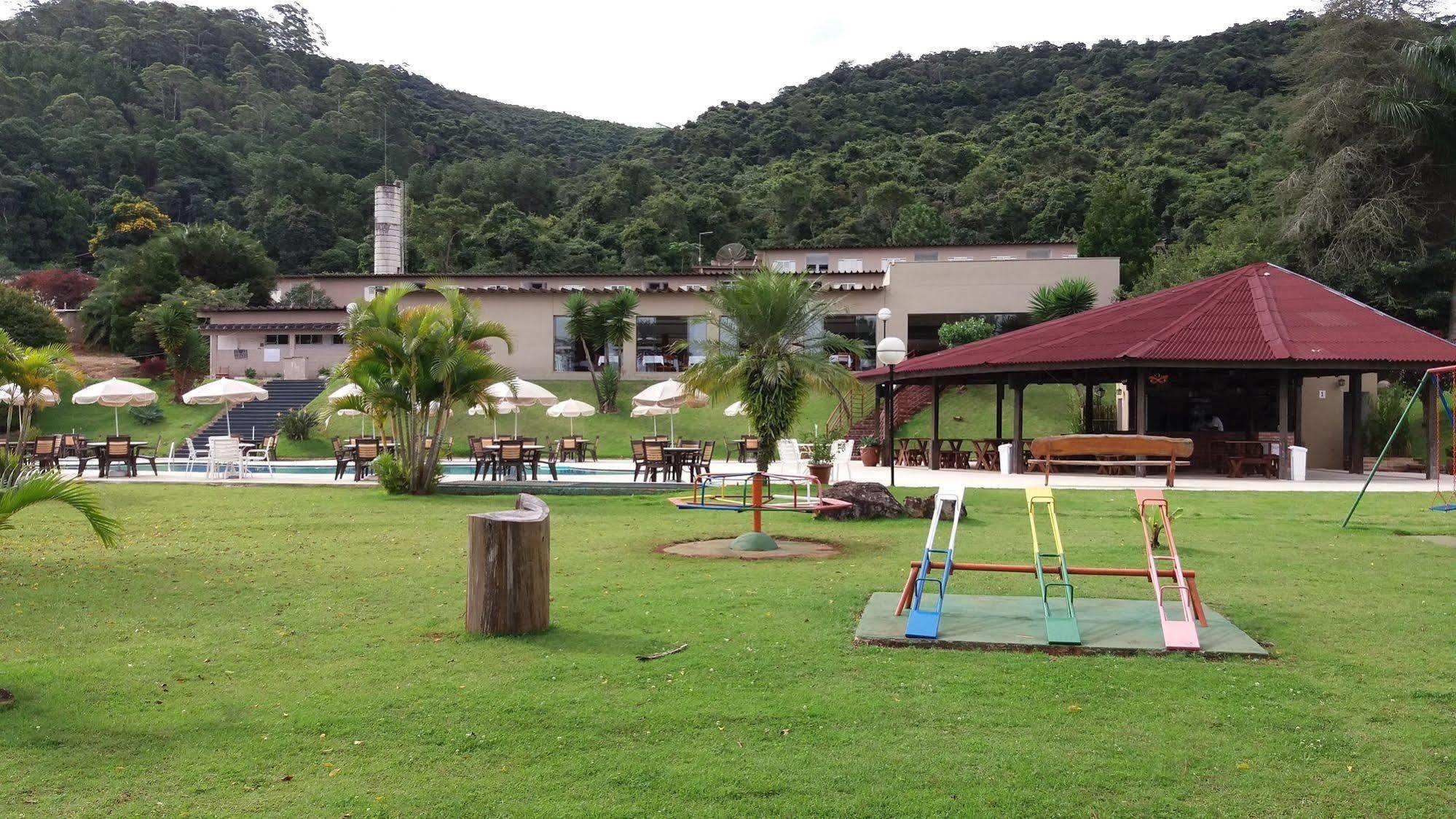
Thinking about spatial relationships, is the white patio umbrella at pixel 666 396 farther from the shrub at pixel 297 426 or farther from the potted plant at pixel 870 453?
the shrub at pixel 297 426

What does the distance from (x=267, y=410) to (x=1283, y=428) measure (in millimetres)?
30608

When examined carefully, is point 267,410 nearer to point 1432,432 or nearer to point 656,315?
point 656,315

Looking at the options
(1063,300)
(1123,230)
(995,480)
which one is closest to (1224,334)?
(995,480)

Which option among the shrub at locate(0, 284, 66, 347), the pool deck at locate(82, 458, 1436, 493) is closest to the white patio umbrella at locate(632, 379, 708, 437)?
the pool deck at locate(82, 458, 1436, 493)

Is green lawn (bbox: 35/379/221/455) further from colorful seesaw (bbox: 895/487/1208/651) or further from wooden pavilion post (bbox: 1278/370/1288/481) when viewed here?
colorful seesaw (bbox: 895/487/1208/651)

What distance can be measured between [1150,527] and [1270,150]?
40758 millimetres

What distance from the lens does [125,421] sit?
1347 inches

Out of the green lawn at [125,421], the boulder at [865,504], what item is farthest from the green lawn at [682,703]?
the green lawn at [125,421]

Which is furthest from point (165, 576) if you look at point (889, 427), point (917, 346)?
point (917, 346)

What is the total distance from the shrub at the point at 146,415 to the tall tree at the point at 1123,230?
128ft

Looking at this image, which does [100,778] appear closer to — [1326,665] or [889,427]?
[1326,665]

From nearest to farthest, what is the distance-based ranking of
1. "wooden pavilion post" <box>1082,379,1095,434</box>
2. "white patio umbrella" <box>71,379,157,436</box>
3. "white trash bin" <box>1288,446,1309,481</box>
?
"white trash bin" <box>1288,446,1309,481</box>, "white patio umbrella" <box>71,379,157,436</box>, "wooden pavilion post" <box>1082,379,1095,434</box>

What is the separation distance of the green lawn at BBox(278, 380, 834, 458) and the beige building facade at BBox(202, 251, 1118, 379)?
3.37 meters

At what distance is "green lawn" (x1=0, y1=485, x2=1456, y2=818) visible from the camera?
420cm
